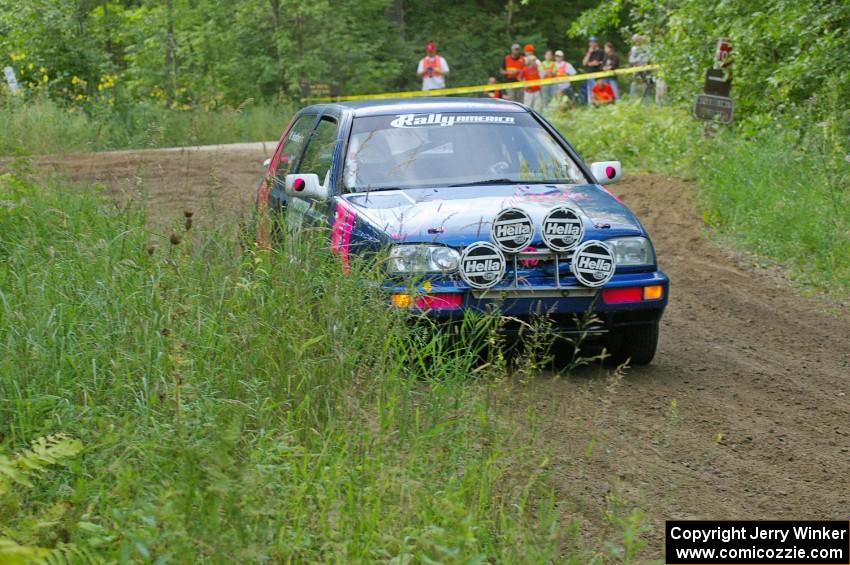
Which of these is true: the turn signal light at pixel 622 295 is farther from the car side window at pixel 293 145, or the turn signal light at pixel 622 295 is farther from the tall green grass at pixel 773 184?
the tall green grass at pixel 773 184

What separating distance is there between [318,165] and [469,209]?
1.58 m

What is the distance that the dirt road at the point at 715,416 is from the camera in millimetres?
4867

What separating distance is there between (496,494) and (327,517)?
0.71 meters

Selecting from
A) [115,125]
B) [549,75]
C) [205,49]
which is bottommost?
[115,125]

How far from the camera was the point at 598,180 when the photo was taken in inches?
307

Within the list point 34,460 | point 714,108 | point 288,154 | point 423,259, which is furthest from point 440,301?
point 714,108

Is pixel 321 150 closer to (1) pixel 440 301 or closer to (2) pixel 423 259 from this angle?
(2) pixel 423 259

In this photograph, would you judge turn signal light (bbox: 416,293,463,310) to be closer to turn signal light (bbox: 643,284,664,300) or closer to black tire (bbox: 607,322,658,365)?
turn signal light (bbox: 643,284,664,300)

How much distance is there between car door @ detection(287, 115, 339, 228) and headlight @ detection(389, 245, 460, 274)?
0.68 m

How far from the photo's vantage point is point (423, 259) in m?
6.26

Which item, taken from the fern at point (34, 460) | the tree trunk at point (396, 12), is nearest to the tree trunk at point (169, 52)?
the tree trunk at point (396, 12)

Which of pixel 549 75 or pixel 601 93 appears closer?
pixel 601 93

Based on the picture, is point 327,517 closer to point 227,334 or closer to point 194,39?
point 227,334

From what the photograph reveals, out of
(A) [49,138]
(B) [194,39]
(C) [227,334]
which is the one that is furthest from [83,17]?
(C) [227,334]
